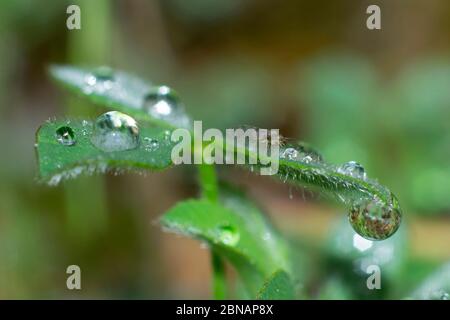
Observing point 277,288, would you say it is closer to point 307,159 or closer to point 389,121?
point 307,159

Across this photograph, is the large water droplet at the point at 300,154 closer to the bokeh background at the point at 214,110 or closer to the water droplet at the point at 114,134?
the water droplet at the point at 114,134

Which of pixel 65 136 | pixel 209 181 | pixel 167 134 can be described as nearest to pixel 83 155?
pixel 65 136

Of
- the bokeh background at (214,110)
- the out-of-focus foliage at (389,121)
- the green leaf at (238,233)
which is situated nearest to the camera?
the green leaf at (238,233)

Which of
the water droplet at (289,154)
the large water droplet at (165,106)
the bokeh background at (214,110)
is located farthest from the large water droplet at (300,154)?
the bokeh background at (214,110)

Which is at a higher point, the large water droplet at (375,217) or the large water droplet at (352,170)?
the large water droplet at (352,170)

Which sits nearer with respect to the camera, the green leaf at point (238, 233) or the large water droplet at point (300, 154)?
the large water droplet at point (300, 154)

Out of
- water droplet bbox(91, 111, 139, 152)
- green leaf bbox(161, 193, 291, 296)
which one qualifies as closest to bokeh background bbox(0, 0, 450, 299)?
green leaf bbox(161, 193, 291, 296)
